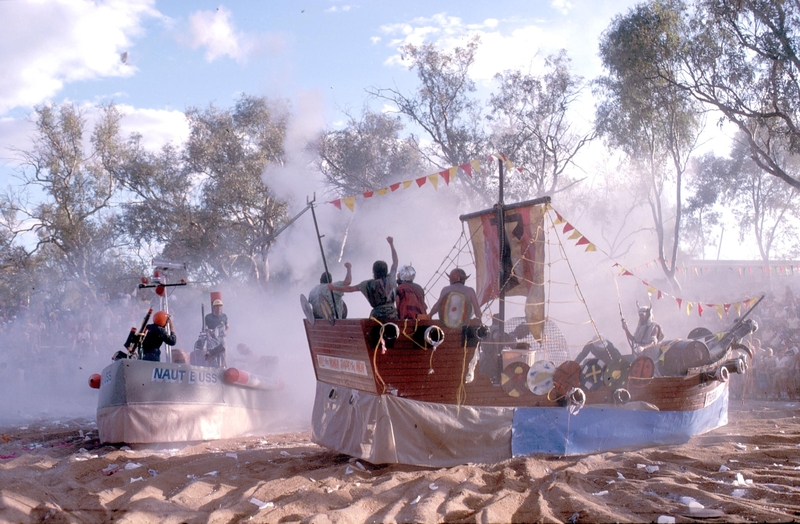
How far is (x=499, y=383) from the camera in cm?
723

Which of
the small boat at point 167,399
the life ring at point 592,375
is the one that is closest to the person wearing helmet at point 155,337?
the small boat at point 167,399

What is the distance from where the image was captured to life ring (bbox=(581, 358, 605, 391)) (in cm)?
756

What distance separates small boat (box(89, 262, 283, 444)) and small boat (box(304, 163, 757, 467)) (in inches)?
85.8

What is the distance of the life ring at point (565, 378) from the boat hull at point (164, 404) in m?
5.38

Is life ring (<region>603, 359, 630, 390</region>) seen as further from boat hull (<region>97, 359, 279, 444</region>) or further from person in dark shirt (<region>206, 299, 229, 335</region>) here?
person in dark shirt (<region>206, 299, 229, 335</region>)

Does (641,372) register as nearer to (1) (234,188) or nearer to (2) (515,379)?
(2) (515,379)

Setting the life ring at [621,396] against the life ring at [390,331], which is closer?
the life ring at [390,331]

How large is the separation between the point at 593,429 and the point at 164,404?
5.91 meters

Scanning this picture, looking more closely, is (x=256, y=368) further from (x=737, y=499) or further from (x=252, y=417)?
(x=737, y=499)

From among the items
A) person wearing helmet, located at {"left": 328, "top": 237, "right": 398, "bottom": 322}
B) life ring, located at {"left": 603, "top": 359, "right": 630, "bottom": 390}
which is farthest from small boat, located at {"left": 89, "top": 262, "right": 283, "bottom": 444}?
life ring, located at {"left": 603, "top": 359, "right": 630, "bottom": 390}

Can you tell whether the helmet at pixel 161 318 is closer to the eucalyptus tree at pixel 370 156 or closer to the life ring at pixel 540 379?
the life ring at pixel 540 379

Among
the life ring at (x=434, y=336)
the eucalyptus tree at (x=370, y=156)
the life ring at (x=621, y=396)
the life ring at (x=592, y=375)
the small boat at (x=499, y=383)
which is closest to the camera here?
the life ring at (x=434, y=336)

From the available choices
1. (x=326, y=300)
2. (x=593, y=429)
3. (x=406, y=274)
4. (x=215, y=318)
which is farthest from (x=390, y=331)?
(x=215, y=318)

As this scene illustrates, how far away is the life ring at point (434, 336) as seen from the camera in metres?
6.61
